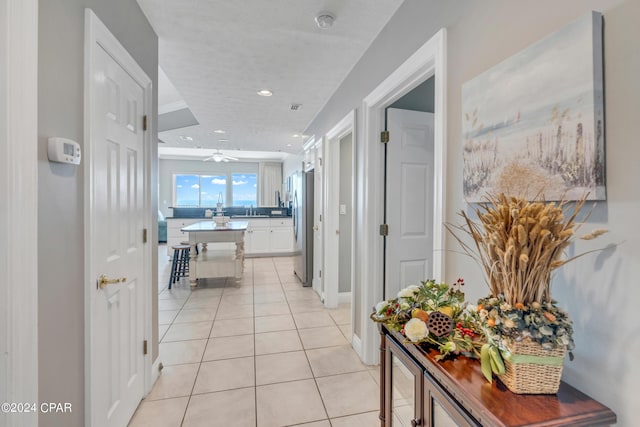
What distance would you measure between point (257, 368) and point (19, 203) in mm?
1938

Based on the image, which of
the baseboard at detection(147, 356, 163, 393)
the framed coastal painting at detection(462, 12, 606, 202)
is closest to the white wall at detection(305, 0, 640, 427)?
the framed coastal painting at detection(462, 12, 606, 202)

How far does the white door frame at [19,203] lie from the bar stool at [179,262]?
3.89 meters

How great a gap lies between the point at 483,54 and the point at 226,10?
5.19 ft

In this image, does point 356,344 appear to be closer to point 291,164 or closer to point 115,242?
point 115,242

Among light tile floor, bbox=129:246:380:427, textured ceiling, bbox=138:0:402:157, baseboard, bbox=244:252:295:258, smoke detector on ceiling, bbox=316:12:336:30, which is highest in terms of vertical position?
textured ceiling, bbox=138:0:402:157

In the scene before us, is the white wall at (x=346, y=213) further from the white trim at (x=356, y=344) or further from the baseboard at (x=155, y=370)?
the baseboard at (x=155, y=370)

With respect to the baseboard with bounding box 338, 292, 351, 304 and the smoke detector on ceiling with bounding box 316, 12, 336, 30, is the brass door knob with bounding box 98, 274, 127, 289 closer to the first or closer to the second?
the smoke detector on ceiling with bounding box 316, 12, 336, 30

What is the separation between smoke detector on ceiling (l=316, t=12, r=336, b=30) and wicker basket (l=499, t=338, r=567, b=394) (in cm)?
200

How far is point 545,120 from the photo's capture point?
88 centimetres

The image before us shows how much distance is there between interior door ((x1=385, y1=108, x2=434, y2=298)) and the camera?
2324 mm

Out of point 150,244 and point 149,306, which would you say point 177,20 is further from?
point 149,306

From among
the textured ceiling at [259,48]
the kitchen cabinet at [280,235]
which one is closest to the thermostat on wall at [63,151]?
the textured ceiling at [259,48]

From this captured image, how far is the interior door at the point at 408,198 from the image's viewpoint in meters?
2.32

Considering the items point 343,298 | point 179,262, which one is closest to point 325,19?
point 343,298
